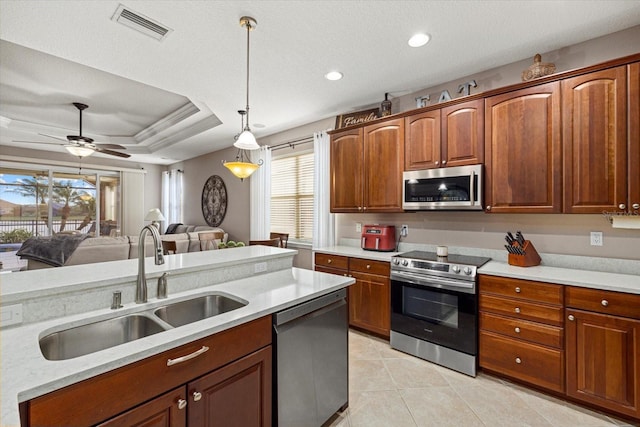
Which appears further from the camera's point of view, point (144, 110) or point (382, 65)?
point (144, 110)

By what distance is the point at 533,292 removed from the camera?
7.25 ft

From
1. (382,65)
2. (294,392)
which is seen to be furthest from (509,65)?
(294,392)

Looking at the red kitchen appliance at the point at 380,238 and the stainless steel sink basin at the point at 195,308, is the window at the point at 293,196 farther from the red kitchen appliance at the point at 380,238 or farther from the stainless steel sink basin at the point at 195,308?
the stainless steel sink basin at the point at 195,308

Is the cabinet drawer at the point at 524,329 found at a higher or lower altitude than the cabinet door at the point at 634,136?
lower

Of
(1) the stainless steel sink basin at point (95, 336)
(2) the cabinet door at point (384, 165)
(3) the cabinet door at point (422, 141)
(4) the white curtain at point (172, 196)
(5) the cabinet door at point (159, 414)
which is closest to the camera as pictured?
(5) the cabinet door at point (159, 414)

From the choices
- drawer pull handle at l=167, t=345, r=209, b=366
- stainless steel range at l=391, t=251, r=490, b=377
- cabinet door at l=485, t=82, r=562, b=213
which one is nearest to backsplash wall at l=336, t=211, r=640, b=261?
stainless steel range at l=391, t=251, r=490, b=377

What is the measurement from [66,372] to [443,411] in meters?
2.23

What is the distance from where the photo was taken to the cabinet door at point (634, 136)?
1.98m

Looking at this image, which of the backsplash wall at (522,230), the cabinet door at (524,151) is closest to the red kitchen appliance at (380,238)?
the backsplash wall at (522,230)

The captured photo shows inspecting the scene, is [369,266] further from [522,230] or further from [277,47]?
[277,47]

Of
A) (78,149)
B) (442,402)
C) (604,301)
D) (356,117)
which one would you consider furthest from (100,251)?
(604,301)

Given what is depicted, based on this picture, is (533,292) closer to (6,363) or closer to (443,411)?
(443,411)

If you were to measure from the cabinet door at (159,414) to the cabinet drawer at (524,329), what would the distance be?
2314 millimetres

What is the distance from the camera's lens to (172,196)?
25.6 ft
